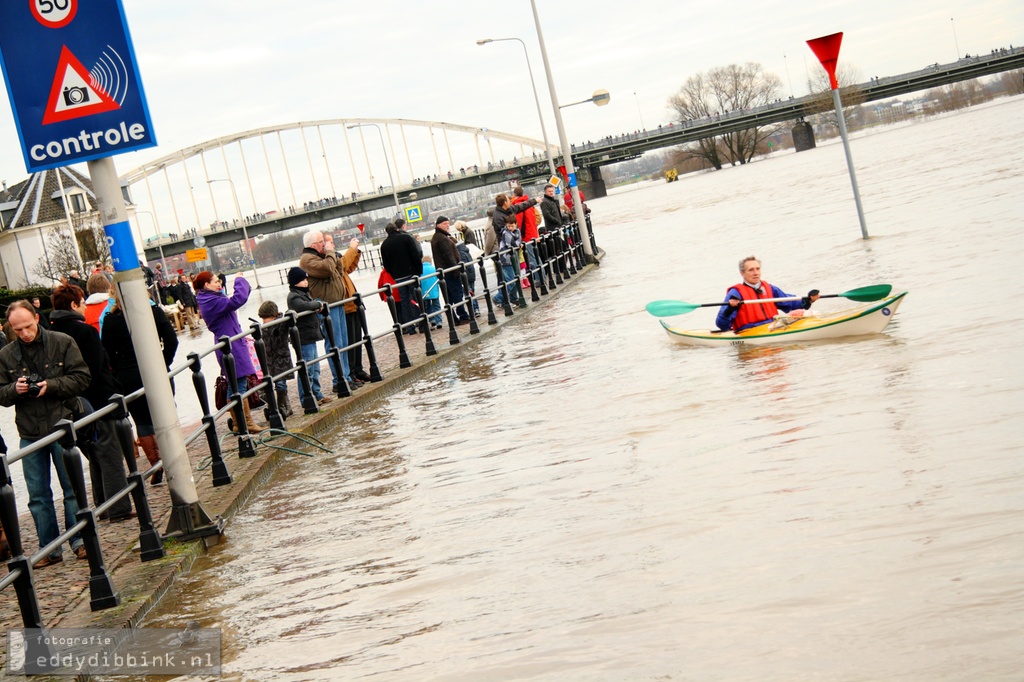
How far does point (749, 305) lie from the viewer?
38.2 ft

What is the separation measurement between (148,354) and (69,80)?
1699 mm

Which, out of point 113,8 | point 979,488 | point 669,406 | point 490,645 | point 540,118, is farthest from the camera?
point 540,118

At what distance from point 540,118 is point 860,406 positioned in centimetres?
4130

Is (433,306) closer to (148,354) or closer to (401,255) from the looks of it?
(401,255)

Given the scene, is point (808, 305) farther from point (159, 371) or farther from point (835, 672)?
point (835, 672)

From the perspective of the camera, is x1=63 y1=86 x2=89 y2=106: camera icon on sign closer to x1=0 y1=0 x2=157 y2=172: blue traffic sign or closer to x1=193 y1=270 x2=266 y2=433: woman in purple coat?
x1=0 y1=0 x2=157 y2=172: blue traffic sign

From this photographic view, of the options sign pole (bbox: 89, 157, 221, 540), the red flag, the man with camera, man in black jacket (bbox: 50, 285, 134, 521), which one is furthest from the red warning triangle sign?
the red flag

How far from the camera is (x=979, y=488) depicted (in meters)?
5.18

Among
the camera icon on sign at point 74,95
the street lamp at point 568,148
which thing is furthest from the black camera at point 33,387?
the street lamp at point 568,148

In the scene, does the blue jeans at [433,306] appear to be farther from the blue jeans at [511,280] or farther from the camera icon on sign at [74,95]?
the camera icon on sign at [74,95]

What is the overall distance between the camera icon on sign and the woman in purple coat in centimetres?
393

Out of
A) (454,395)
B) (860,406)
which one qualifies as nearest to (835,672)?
(860,406)

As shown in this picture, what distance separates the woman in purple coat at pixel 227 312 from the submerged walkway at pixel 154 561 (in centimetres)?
62

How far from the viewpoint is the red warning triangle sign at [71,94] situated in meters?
6.76
